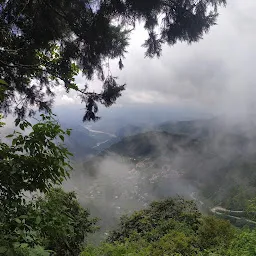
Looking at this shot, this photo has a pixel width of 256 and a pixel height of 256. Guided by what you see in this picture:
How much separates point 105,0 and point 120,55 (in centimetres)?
183

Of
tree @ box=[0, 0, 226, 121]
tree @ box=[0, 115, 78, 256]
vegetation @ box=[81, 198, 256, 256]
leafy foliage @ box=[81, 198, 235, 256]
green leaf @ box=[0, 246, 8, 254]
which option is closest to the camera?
green leaf @ box=[0, 246, 8, 254]

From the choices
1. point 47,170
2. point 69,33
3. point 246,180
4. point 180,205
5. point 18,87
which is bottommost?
point 47,170

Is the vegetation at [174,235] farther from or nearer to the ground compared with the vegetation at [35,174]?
farther from the ground

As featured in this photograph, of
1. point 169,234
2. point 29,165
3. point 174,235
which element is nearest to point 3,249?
point 29,165

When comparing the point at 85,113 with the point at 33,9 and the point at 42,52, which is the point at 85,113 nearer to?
the point at 42,52

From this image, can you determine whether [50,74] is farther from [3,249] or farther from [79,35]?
[3,249]

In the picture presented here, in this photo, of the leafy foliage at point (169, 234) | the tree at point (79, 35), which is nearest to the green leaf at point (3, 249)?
the tree at point (79, 35)

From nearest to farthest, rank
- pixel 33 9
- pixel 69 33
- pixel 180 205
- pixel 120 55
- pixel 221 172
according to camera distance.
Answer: pixel 33 9
pixel 69 33
pixel 120 55
pixel 180 205
pixel 221 172

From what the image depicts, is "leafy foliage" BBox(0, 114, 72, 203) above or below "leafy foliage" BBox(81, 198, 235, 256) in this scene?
below

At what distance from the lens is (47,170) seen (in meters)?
2.63

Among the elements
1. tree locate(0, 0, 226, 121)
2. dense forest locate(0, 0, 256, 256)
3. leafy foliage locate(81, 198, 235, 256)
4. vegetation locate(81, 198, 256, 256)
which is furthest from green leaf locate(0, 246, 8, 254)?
leafy foliage locate(81, 198, 235, 256)

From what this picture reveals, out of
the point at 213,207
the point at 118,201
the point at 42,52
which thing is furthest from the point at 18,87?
the point at 118,201

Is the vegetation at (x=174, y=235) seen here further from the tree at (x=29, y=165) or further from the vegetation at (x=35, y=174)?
the tree at (x=29, y=165)

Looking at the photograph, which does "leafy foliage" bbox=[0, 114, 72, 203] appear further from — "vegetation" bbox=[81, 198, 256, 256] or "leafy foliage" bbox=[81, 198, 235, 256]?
"leafy foliage" bbox=[81, 198, 235, 256]
